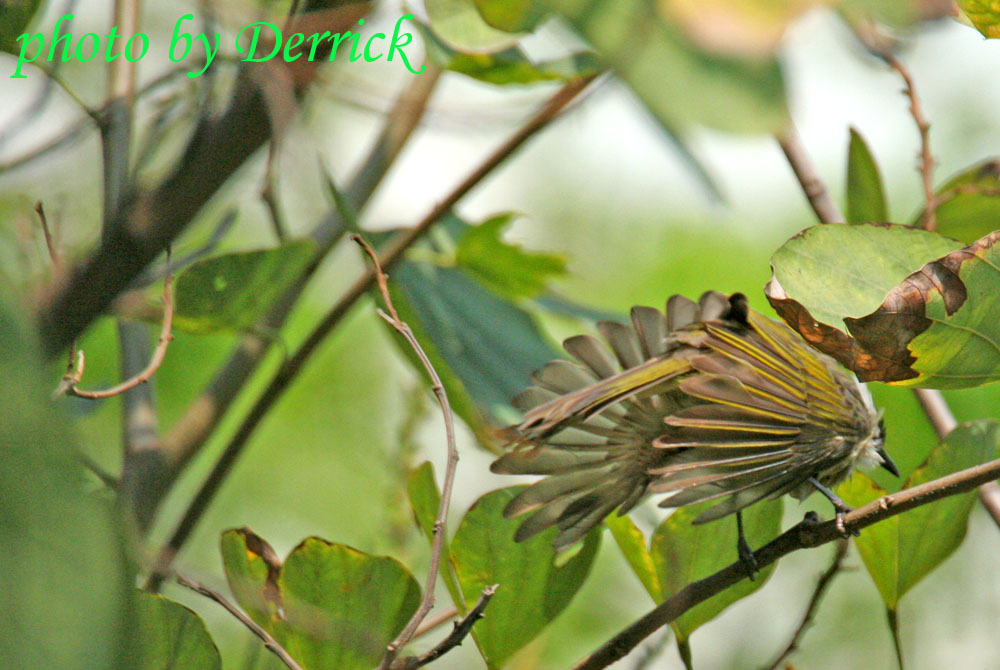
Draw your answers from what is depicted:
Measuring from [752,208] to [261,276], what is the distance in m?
1.26

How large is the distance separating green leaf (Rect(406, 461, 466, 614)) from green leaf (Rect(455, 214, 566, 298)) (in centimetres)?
33

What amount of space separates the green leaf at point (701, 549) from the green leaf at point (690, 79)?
26cm

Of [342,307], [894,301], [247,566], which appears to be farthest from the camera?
[342,307]

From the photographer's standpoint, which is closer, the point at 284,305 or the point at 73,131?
the point at 73,131

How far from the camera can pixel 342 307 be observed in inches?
24.3

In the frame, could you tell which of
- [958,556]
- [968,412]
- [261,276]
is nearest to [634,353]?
[261,276]

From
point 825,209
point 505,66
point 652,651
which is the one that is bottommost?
point 652,651

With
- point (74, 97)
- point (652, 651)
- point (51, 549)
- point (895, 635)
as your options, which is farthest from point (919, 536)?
point (74, 97)

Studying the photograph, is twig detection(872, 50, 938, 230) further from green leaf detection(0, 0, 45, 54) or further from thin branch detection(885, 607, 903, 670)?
green leaf detection(0, 0, 45, 54)

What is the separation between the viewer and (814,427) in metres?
0.44

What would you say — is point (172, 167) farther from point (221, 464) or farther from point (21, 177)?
point (221, 464)

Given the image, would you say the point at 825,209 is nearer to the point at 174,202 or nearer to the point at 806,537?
the point at 806,537

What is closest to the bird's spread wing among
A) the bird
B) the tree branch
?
the bird

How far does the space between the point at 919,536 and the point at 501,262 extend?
40 centimetres
